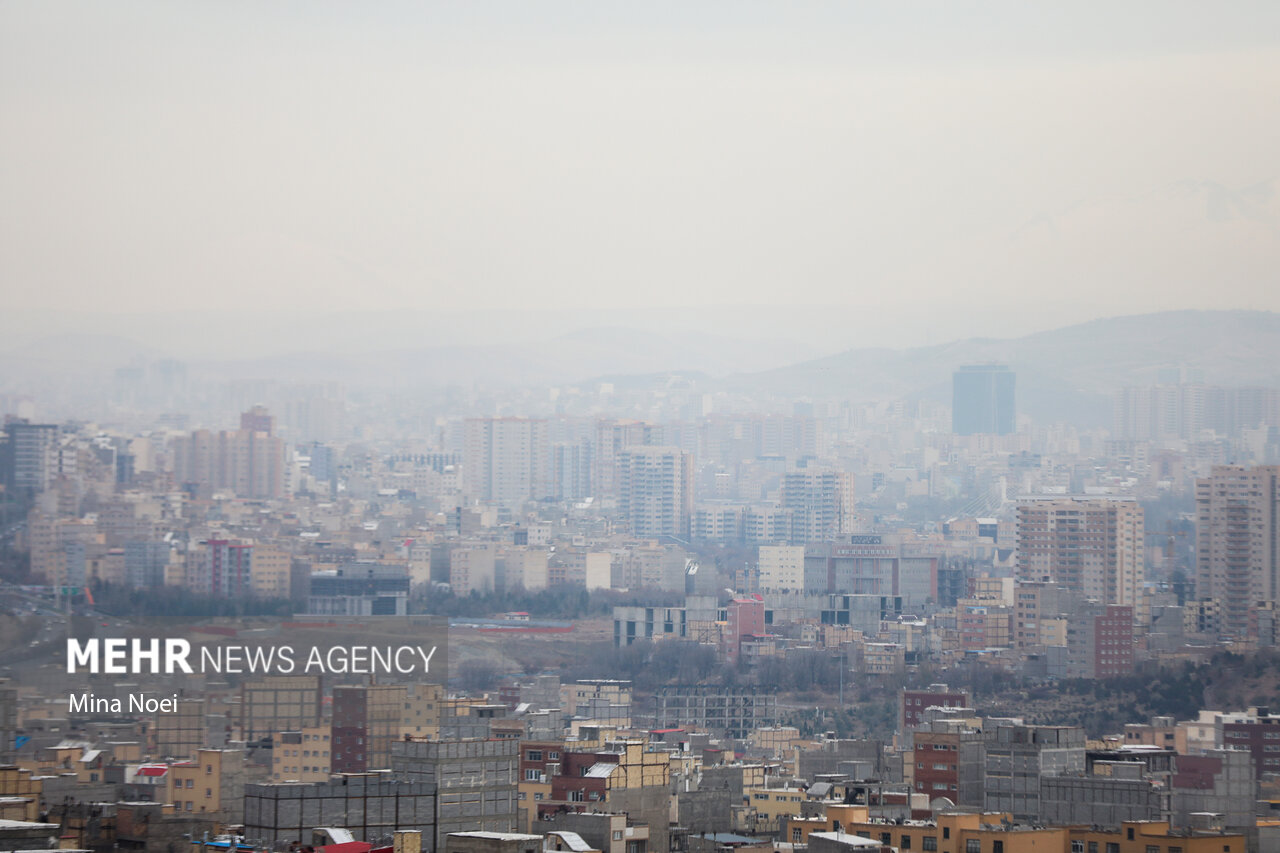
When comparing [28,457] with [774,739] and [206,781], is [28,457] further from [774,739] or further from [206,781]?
[206,781]

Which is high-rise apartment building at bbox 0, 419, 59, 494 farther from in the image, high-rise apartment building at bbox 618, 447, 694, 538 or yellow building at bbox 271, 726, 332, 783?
yellow building at bbox 271, 726, 332, 783

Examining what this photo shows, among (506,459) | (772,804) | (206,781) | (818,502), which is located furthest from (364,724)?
(506,459)

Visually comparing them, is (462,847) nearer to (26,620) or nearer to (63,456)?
(26,620)

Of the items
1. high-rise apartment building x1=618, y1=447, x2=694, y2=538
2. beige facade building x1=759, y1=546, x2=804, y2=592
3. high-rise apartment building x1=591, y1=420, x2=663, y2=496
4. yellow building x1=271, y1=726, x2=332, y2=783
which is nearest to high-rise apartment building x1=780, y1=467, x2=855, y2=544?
high-rise apartment building x1=618, y1=447, x2=694, y2=538

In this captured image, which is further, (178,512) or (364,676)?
(178,512)

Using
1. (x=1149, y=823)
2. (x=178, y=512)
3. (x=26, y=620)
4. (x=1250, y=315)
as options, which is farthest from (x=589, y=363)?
(x=1149, y=823)
